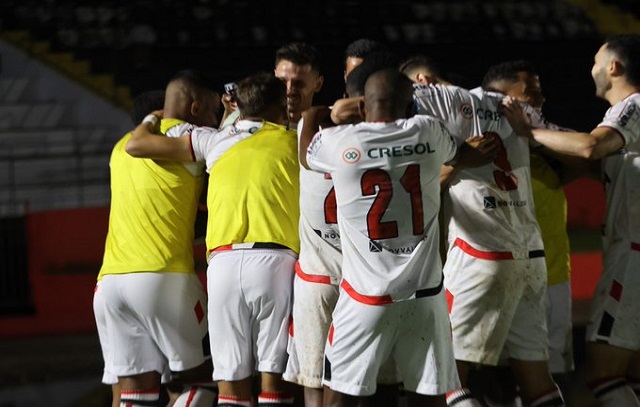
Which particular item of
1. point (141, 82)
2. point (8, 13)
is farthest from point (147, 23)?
point (8, 13)

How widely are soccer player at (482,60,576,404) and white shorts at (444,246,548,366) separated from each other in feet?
1.97

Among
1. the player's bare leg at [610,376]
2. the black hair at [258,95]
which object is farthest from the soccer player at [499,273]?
the black hair at [258,95]

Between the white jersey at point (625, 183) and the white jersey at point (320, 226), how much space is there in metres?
1.32

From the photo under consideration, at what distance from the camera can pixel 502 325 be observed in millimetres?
4656

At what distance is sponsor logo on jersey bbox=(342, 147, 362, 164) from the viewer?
4047 mm

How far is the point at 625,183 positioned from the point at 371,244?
1526mm

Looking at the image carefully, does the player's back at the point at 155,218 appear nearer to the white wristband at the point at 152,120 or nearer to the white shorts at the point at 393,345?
the white wristband at the point at 152,120

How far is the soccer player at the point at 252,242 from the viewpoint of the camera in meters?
4.75

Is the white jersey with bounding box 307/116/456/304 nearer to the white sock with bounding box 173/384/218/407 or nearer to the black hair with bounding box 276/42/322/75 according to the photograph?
the white sock with bounding box 173/384/218/407

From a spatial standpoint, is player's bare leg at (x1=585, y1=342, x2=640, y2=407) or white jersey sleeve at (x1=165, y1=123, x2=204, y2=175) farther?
white jersey sleeve at (x1=165, y1=123, x2=204, y2=175)

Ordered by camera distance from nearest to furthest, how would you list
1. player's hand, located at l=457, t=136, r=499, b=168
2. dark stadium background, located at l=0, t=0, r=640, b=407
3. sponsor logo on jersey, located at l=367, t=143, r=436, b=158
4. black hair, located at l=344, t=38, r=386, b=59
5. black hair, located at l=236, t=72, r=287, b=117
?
sponsor logo on jersey, located at l=367, t=143, r=436, b=158
player's hand, located at l=457, t=136, r=499, b=168
black hair, located at l=236, t=72, r=287, b=117
black hair, located at l=344, t=38, r=386, b=59
dark stadium background, located at l=0, t=0, r=640, b=407

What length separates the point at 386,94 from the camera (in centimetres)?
409

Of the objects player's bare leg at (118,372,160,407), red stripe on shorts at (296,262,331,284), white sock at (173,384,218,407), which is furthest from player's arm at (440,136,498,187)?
player's bare leg at (118,372,160,407)

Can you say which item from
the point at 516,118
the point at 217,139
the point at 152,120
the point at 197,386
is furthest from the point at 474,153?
the point at 197,386
